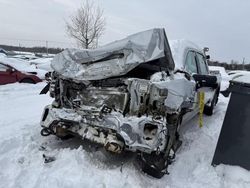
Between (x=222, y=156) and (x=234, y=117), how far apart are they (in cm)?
59

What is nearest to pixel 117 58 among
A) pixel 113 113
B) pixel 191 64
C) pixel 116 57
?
pixel 116 57

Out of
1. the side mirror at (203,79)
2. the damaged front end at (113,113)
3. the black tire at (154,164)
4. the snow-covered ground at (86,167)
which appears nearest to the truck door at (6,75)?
the snow-covered ground at (86,167)

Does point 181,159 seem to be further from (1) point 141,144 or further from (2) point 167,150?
(1) point 141,144

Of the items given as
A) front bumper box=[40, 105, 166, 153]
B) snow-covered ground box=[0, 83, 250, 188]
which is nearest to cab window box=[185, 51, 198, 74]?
snow-covered ground box=[0, 83, 250, 188]

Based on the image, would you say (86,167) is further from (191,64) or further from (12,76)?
(12,76)

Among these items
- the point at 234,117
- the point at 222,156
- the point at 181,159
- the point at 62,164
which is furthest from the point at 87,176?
the point at 234,117

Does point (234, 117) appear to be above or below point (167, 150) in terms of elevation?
above

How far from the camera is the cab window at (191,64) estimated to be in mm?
5456

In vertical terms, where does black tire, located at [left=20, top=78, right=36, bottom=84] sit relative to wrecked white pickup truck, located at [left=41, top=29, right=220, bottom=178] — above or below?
below

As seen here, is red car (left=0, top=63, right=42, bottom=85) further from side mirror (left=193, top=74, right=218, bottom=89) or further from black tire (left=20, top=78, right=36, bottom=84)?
side mirror (left=193, top=74, right=218, bottom=89)

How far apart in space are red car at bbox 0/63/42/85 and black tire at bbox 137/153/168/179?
30.5 feet

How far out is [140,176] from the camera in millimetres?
3900

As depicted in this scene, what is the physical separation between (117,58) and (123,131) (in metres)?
1.10

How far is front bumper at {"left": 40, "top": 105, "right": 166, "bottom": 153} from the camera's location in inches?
148
